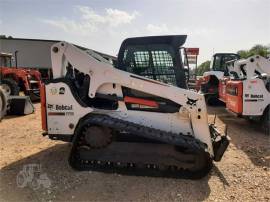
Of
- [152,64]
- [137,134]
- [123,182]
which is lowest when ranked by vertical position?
[123,182]

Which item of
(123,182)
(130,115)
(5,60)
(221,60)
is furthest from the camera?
(5,60)

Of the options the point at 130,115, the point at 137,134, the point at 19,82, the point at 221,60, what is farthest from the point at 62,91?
the point at 221,60

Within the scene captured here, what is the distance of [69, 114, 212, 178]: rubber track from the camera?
4.16 m

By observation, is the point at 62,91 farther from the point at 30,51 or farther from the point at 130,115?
the point at 30,51

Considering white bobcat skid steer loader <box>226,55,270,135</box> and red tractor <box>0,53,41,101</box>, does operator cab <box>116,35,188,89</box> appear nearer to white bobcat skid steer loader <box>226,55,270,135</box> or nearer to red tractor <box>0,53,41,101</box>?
white bobcat skid steer loader <box>226,55,270,135</box>

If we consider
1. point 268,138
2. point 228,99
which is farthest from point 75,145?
point 228,99

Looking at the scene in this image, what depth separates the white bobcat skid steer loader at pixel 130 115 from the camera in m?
4.31

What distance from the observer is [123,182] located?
13.6ft

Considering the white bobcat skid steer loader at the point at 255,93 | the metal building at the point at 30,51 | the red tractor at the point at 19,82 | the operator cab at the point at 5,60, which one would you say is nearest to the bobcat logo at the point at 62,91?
the white bobcat skid steer loader at the point at 255,93

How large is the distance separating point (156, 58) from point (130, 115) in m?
1.03

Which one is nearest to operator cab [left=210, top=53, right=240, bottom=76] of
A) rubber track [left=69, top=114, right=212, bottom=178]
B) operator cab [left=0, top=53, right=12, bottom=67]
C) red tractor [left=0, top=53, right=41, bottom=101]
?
red tractor [left=0, top=53, right=41, bottom=101]

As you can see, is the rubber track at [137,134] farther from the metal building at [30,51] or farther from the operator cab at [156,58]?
the metal building at [30,51]

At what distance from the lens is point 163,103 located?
15.0ft

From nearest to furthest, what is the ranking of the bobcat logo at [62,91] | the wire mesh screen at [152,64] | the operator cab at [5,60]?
the bobcat logo at [62,91] → the wire mesh screen at [152,64] → the operator cab at [5,60]
